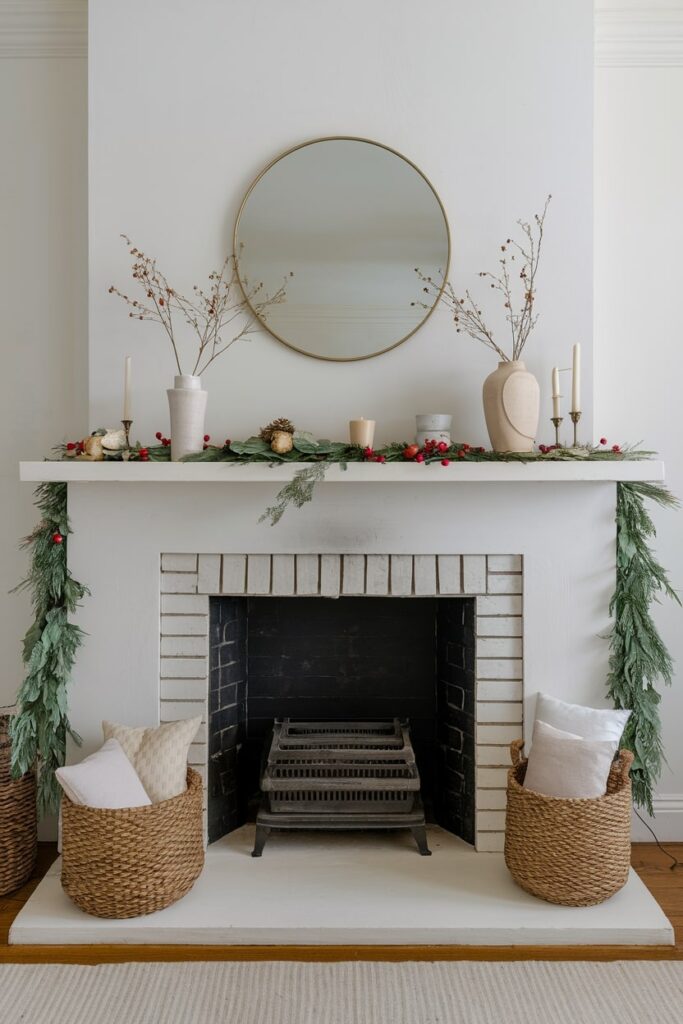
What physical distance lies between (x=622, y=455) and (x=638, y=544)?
0.31 metres

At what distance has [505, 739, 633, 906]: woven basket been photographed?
198cm

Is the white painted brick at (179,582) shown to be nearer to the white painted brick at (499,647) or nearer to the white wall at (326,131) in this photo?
the white wall at (326,131)

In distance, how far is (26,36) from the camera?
8.26ft

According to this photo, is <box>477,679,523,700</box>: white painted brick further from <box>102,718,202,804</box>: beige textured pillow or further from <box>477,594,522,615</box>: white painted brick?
<box>102,718,202,804</box>: beige textured pillow

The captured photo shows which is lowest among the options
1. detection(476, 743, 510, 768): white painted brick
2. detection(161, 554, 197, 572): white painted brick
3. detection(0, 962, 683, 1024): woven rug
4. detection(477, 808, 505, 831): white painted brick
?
detection(0, 962, 683, 1024): woven rug

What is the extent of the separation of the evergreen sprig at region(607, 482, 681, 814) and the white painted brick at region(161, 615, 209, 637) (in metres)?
1.28

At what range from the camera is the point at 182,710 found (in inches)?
91.4

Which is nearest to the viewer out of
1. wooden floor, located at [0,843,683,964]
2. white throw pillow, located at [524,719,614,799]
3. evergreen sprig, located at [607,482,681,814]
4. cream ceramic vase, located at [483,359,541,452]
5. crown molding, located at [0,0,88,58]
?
wooden floor, located at [0,843,683,964]

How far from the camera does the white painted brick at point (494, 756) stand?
2.32 metres

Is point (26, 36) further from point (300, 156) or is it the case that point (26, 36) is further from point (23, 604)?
point (23, 604)

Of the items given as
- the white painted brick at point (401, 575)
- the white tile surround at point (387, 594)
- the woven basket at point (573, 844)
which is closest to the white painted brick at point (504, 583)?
the white tile surround at point (387, 594)

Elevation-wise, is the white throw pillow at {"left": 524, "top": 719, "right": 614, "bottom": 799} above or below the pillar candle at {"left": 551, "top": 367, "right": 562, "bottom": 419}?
below

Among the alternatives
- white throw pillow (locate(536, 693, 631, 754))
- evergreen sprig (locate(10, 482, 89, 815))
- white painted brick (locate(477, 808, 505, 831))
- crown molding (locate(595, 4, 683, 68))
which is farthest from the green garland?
crown molding (locate(595, 4, 683, 68))

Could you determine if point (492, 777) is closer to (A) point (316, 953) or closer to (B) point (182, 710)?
(A) point (316, 953)
